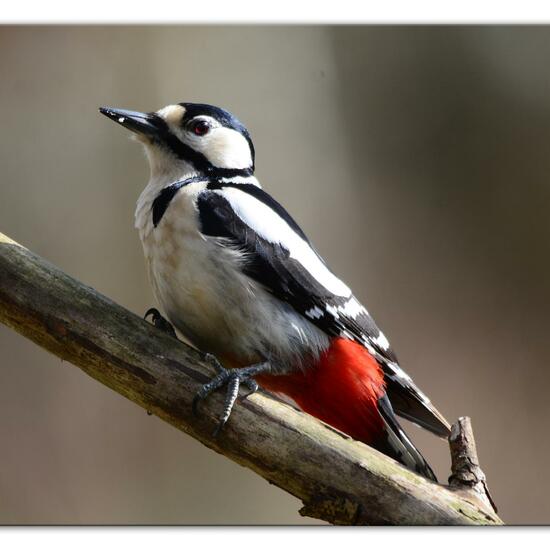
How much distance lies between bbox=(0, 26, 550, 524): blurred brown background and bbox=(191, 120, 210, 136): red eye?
157 mm

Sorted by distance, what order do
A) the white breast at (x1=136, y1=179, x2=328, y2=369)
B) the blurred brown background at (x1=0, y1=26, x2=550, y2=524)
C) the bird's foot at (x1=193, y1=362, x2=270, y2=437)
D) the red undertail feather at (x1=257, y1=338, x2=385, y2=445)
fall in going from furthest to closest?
the blurred brown background at (x1=0, y1=26, x2=550, y2=524) < the red undertail feather at (x1=257, y1=338, x2=385, y2=445) < the white breast at (x1=136, y1=179, x2=328, y2=369) < the bird's foot at (x1=193, y1=362, x2=270, y2=437)

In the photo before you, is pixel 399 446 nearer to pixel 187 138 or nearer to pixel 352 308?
pixel 352 308

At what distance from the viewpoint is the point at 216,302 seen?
6.88 feet

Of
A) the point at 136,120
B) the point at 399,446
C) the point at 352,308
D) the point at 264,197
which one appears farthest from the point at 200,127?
the point at 399,446

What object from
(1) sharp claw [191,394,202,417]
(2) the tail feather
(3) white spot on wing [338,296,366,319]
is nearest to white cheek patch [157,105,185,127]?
(3) white spot on wing [338,296,366,319]

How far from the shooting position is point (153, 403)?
198cm

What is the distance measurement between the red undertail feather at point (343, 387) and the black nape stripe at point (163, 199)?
56cm

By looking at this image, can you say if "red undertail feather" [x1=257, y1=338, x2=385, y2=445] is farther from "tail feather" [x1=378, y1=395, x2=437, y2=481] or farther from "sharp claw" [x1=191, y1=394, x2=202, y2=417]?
"sharp claw" [x1=191, y1=394, x2=202, y2=417]

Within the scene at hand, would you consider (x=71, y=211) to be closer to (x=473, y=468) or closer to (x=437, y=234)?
(x=437, y=234)

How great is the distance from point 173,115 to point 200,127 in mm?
92

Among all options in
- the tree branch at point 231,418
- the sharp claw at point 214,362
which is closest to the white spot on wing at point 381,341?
the tree branch at point 231,418

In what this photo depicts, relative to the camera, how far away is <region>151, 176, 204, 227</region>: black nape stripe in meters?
2.22
